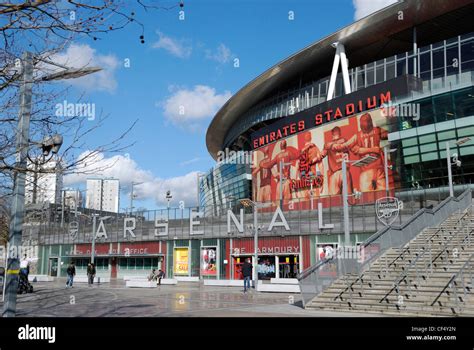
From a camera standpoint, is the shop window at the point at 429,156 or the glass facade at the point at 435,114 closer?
the glass facade at the point at 435,114

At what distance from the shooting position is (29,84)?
8.75 meters

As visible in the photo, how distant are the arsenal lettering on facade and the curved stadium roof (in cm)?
792

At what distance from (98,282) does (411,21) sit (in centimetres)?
3890

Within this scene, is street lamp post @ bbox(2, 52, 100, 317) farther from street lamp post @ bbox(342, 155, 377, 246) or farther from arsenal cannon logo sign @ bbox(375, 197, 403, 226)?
arsenal cannon logo sign @ bbox(375, 197, 403, 226)

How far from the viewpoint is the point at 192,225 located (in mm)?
45281

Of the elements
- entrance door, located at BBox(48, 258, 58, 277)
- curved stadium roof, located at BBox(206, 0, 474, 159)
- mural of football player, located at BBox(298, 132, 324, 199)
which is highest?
curved stadium roof, located at BBox(206, 0, 474, 159)

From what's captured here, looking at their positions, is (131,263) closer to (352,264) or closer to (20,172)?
(352,264)

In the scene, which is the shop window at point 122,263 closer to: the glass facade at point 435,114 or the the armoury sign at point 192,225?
the the armoury sign at point 192,225

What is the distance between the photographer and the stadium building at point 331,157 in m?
36.8

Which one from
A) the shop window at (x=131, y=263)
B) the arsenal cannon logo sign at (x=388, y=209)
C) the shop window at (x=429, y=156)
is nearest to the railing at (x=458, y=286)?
the arsenal cannon logo sign at (x=388, y=209)

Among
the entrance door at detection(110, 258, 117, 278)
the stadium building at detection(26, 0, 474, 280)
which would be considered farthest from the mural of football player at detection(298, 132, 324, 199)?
→ the entrance door at detection(110, 258, 117, 278)

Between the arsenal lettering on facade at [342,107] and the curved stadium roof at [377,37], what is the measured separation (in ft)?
26.0

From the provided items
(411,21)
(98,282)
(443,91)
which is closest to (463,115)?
(443,91)

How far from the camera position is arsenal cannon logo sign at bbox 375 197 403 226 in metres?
32.4
